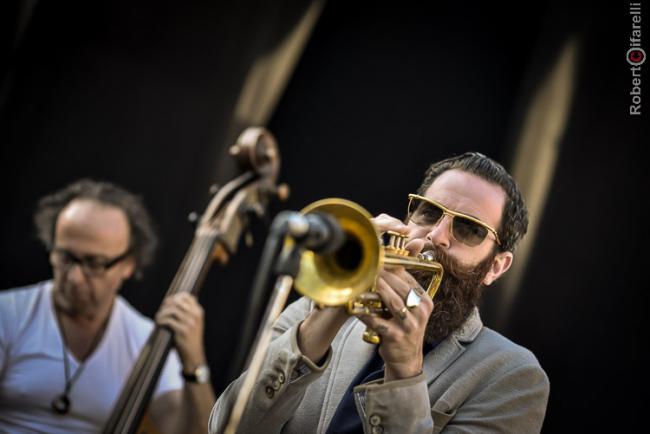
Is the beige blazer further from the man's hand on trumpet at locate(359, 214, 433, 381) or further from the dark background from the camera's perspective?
the dark background

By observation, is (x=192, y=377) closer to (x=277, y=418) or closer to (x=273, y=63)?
(x=277, y=418)

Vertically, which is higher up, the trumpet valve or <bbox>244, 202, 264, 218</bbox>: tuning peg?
the trumpet valve

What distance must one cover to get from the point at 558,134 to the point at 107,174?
269 cm

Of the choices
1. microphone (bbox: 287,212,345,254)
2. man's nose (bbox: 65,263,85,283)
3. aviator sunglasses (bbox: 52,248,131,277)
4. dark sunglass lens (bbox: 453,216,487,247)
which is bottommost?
man's nose (bbox: 65,263,85,283)

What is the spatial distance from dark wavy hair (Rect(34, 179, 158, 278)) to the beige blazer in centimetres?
166

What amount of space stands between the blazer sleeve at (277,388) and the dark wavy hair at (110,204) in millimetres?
1749

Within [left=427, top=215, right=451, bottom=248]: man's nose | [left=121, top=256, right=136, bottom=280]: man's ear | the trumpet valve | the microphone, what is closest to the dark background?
[left=121, top=256, right=136, bottom=280]: man's ear

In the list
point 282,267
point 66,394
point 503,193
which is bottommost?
point 66,394

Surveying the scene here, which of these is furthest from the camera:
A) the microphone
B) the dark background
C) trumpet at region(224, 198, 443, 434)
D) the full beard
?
the dark background

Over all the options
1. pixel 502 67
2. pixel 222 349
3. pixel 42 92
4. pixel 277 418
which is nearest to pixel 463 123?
pixel 502 67

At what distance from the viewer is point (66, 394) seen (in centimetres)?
341

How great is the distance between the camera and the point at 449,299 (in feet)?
8.55

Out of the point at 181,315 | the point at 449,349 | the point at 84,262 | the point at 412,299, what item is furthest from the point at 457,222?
the point at 84,262

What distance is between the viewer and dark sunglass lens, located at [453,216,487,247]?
8.70ft
